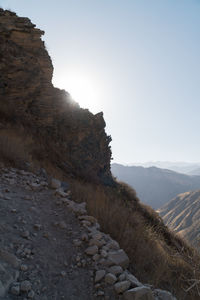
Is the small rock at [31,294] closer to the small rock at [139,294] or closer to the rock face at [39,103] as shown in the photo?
the small rock at [139,294]

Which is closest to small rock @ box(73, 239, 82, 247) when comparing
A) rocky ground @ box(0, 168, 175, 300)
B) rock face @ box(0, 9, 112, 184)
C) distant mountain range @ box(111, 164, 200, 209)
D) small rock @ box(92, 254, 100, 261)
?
rocky ground @ box(0, 168, 175, 300)

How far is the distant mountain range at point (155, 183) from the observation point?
13438 cm

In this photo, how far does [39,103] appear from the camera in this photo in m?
9.12

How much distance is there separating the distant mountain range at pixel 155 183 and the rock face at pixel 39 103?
397ft

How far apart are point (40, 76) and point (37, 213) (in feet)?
25.9

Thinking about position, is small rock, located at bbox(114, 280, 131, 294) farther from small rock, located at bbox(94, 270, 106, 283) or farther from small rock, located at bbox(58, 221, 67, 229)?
small rock, located at bbox(58, 221, 67, 229)

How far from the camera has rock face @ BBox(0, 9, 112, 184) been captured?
325 inches

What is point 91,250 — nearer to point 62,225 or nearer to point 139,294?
point 62,225

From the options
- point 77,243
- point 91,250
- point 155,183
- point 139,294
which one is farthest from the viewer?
point 155,183

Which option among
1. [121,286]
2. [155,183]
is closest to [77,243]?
[121,286]

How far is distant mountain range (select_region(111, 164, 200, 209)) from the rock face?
4761 inches

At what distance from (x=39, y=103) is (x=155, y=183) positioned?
149m

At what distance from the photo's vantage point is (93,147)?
35.0 ft

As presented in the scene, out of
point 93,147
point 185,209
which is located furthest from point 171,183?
point 93,147
